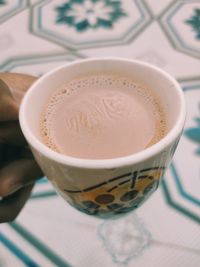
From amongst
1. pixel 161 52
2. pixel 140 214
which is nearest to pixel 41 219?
pixel 140 214

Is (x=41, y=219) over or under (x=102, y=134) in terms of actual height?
under

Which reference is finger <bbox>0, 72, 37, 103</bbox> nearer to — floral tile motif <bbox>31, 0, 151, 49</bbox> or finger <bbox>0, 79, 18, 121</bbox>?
finger <bbox>0, 79, 18, 121</bbox>

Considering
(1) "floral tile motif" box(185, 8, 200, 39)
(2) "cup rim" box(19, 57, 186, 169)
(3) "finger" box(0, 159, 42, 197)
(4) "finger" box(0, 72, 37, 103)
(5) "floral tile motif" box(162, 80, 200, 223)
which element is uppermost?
(4) "finger" box(0, 72, 37, 103)

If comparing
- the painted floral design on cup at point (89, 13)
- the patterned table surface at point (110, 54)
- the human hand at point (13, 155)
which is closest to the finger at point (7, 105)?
the human hand at point (13, 155)

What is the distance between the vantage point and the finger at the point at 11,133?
0.94 feet

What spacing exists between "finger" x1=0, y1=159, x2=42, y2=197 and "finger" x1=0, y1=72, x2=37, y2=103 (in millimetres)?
47

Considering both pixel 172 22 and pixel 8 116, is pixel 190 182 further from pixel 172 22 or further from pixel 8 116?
pixel 172 22

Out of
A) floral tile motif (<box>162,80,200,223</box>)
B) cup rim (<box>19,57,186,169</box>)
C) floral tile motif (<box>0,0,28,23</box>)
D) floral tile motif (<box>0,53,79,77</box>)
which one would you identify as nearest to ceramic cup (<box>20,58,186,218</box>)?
cup rim (<box>19,57,186,169</box>)

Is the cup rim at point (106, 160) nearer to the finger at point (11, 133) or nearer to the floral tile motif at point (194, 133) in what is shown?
the finger at point (11, 133)

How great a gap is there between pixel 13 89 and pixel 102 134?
0.07 m

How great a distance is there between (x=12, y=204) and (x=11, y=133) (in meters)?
0.06

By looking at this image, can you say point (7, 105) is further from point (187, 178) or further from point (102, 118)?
point (187, 178)

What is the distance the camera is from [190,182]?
1.38 ft

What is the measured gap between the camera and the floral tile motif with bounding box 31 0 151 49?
63 centimetres
